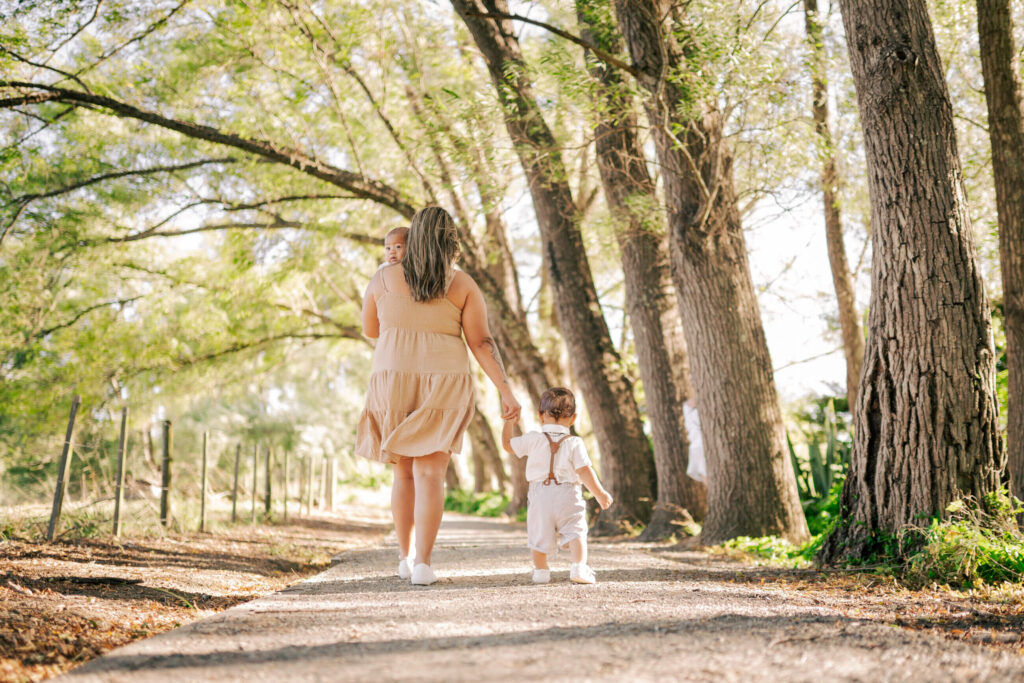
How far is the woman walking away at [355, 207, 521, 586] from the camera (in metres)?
4.73

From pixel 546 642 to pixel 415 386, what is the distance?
2190 mm

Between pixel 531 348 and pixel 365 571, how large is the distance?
24.4 feet

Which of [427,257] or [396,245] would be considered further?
[396,245]

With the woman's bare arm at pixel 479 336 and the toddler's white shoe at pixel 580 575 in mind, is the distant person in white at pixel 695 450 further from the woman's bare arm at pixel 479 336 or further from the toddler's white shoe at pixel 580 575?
the woman's bare arm at pixel 479 336

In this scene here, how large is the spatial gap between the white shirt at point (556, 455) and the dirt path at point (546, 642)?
0.82 metres

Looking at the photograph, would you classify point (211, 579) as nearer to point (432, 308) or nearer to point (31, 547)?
point (31, 547)

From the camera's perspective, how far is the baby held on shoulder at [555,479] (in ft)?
16.5

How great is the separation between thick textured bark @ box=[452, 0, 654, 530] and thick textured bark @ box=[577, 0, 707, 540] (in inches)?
29.1

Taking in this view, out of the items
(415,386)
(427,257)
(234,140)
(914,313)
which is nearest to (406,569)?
(415,386)

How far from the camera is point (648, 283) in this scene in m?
10.1

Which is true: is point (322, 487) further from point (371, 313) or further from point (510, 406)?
point (510, 406)

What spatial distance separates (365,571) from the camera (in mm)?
5809

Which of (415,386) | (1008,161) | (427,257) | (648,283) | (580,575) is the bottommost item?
(580,575)

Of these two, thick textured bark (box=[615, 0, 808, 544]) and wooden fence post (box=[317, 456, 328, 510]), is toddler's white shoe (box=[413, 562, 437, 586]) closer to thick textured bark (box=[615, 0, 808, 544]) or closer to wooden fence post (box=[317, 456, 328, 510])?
thick textured bark (box=[615, 0, 808, 544])
